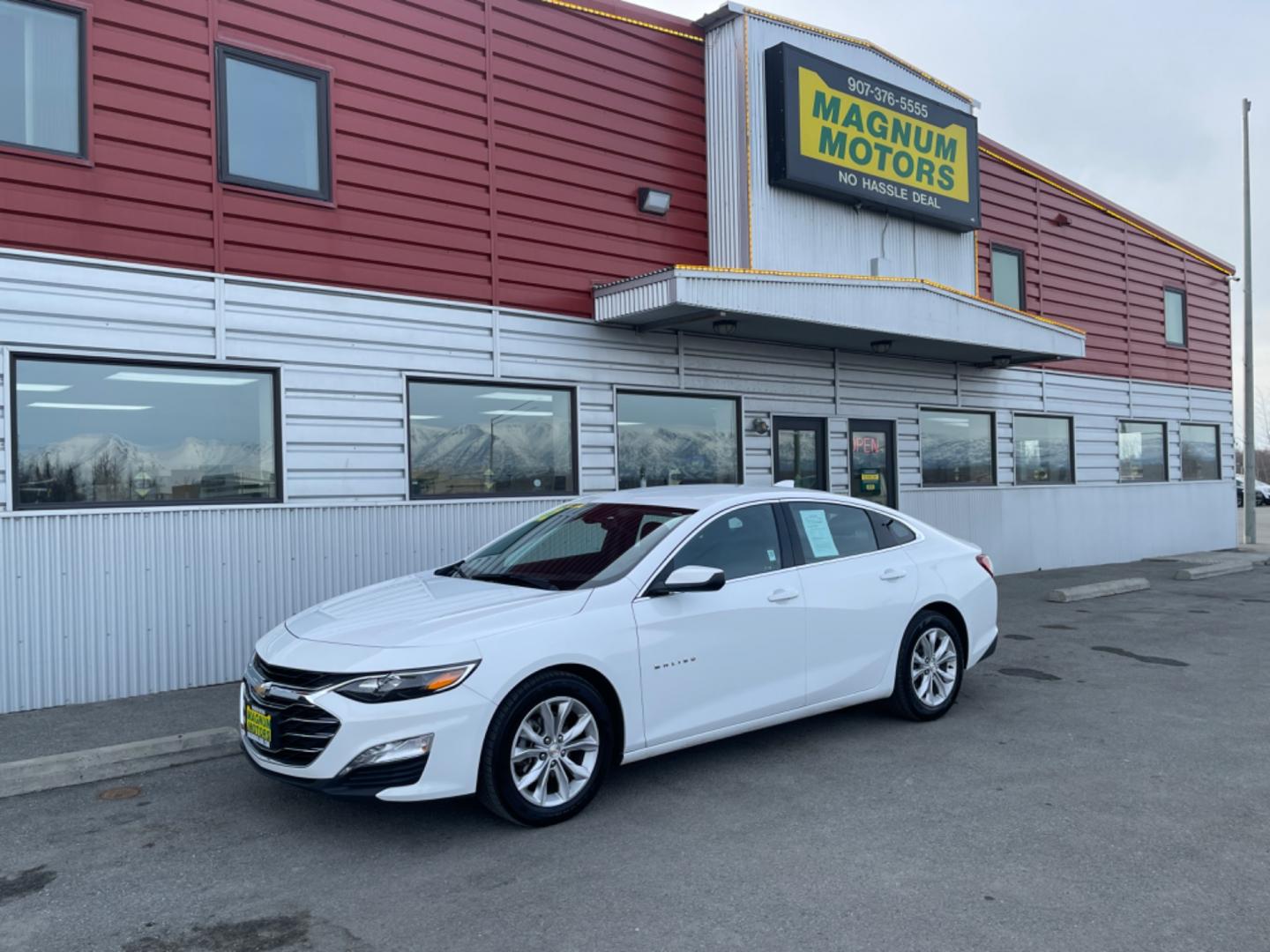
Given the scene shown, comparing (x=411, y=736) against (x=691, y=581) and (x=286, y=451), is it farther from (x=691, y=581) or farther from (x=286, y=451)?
(x=286, y=451)

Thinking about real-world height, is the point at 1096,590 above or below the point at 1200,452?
below

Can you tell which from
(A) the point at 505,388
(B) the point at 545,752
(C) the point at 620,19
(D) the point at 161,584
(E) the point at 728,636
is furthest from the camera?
(C) the point at 620,19

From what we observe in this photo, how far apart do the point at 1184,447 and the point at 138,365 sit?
18.6 m

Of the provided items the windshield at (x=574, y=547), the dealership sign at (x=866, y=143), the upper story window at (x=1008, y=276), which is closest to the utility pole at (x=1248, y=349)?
the upper story window at (x=1008, y=276)

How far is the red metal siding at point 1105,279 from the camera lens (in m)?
15.6

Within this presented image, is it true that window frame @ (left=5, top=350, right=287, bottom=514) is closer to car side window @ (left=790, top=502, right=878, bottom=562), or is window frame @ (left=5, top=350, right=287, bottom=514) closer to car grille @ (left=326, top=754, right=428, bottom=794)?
car grille @ (left=326, top=754, right=428, bottom=794)

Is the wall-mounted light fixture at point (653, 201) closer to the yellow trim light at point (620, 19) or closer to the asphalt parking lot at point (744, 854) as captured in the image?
the yellow trim light at point (620, 19)

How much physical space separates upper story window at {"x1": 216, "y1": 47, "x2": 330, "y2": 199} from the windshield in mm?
4094

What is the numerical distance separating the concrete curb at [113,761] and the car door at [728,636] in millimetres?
2799

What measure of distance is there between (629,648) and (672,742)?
594 millimetres

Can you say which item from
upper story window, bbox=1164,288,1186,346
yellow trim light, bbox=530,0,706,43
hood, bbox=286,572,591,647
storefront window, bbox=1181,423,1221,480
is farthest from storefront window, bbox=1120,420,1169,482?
hood, bbox=286,572,591,647

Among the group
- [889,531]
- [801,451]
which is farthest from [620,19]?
[889,531]

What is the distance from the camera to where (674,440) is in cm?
1111

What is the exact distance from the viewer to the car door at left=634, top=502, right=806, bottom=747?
503cm
